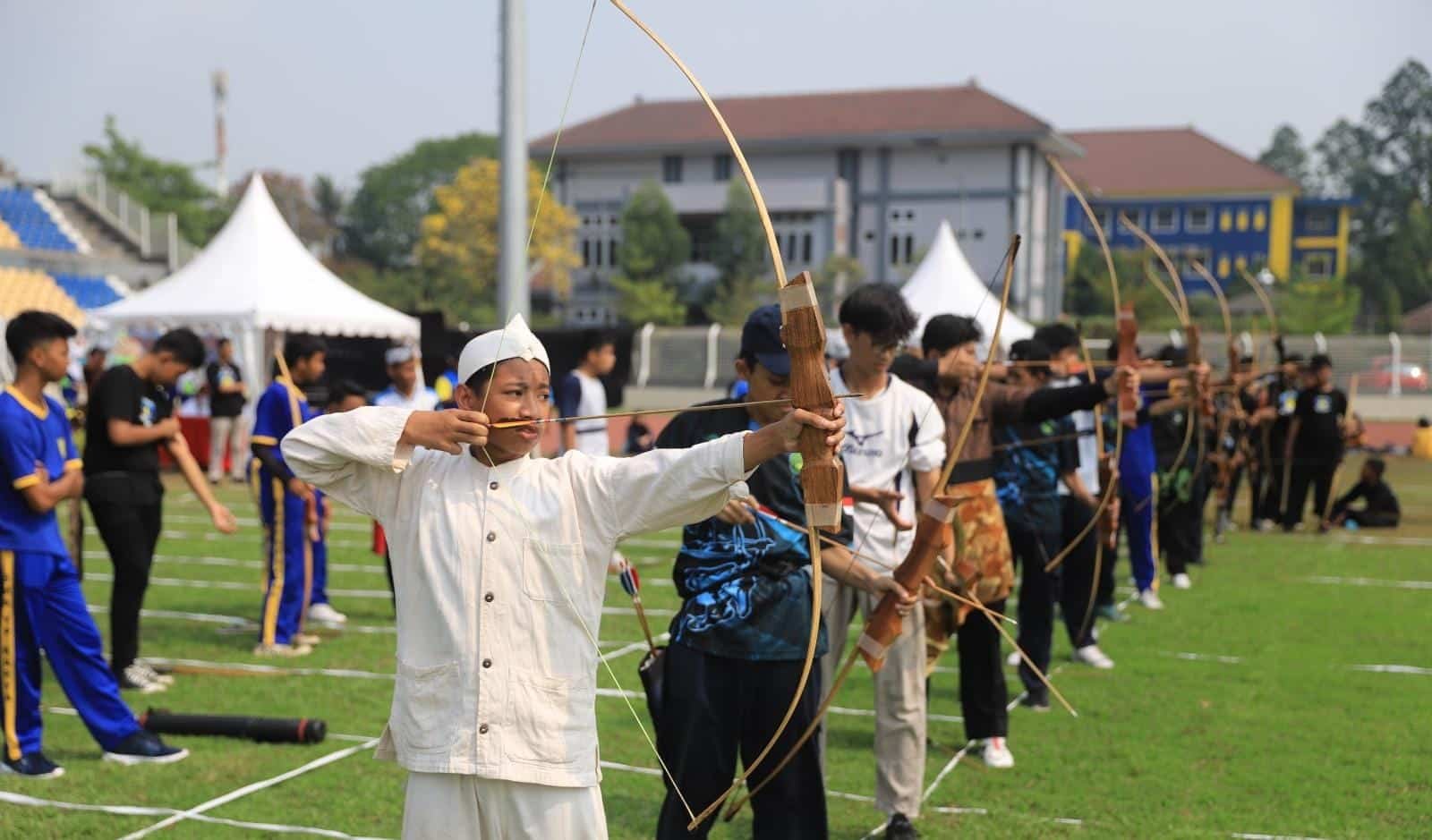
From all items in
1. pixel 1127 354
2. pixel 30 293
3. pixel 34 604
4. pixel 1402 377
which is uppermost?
pixel 30 293

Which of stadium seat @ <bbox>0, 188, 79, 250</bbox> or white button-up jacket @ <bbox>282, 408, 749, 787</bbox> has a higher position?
stadium seat @ <bbox>0, 188, 79, 250</bbox>

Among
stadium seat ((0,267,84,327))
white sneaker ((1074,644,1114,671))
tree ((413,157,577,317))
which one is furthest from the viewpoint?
tree ((413,157,577,317))

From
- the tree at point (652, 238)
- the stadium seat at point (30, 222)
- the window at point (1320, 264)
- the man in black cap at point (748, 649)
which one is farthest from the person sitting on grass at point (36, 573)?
the window at point (1320, 264)

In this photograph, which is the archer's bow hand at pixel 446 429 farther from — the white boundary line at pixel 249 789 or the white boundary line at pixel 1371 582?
the white boundary line at pixel 1371 582

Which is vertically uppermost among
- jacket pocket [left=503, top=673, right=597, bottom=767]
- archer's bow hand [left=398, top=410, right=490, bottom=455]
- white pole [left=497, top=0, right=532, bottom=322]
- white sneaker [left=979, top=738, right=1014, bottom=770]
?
white pole [left=497, top=0, right=532, bottom=322]

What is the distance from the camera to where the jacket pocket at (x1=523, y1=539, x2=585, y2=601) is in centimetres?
292

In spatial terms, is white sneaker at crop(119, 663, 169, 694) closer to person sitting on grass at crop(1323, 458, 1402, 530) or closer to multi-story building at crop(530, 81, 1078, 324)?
person sitting on grass at crop(1323, 458, 1402, 530)

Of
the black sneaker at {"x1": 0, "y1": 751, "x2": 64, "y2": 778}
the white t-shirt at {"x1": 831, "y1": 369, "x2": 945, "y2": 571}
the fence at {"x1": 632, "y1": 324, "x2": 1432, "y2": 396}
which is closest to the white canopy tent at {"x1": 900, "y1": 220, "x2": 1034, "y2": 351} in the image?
the fence at {"x1": 632, "y1": 324, "x2": 1432, "y2": 396}

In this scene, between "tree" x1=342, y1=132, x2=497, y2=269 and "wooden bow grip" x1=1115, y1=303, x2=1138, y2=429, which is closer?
"wooden bow grip" x1=1115, y1=303, x2=1138, y2=429

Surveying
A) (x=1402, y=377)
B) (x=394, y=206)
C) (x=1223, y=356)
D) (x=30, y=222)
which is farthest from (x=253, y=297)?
(x=394, y=206)

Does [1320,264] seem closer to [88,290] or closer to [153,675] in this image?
Result: [88,290]

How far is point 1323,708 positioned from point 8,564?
18.5ft

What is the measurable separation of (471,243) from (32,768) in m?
47.9

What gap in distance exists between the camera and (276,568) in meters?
7.71
